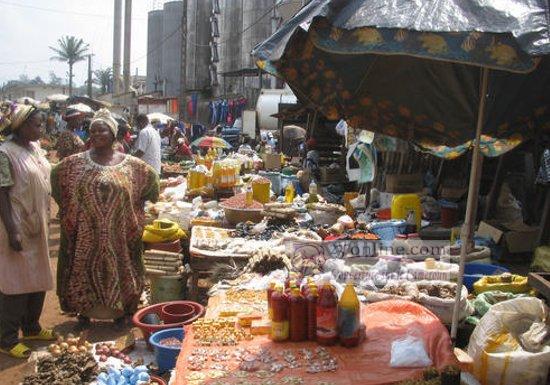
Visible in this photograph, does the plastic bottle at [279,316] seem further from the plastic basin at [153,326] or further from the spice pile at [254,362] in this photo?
the plastic basin at [153,326]

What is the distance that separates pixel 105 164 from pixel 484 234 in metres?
4.29

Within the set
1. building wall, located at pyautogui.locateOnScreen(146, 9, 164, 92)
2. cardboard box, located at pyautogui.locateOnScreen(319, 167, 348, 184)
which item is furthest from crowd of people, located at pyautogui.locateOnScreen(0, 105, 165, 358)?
building wall, located at pyautogui.locateOnScreen(146, 9, 164, 92)

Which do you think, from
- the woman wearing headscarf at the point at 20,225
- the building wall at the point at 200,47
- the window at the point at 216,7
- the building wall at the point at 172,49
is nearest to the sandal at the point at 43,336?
the woman wearing headscarf at the point at 20,225

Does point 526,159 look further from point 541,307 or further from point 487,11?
point 487,11

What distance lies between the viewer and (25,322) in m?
4.84

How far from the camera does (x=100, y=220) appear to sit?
4.74 metres

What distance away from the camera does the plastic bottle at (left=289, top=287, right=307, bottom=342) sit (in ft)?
10.7

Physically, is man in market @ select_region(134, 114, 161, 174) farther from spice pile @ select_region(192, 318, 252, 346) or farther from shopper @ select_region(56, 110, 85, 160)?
spice pile @ select_region(192, 318, 252, 346)

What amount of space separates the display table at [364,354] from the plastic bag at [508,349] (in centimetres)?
15

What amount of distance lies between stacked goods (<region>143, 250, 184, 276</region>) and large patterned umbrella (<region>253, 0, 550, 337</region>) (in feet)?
8.67

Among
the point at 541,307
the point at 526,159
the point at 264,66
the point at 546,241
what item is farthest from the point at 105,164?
the point at 526,159

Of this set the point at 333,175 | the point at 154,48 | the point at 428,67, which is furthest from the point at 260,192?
the point at 154,48

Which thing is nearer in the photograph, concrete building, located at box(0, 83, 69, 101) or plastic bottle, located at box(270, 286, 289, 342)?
plastic bottle, located at box(270, 286, 289, 342)

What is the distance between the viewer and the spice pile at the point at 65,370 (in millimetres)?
3391
